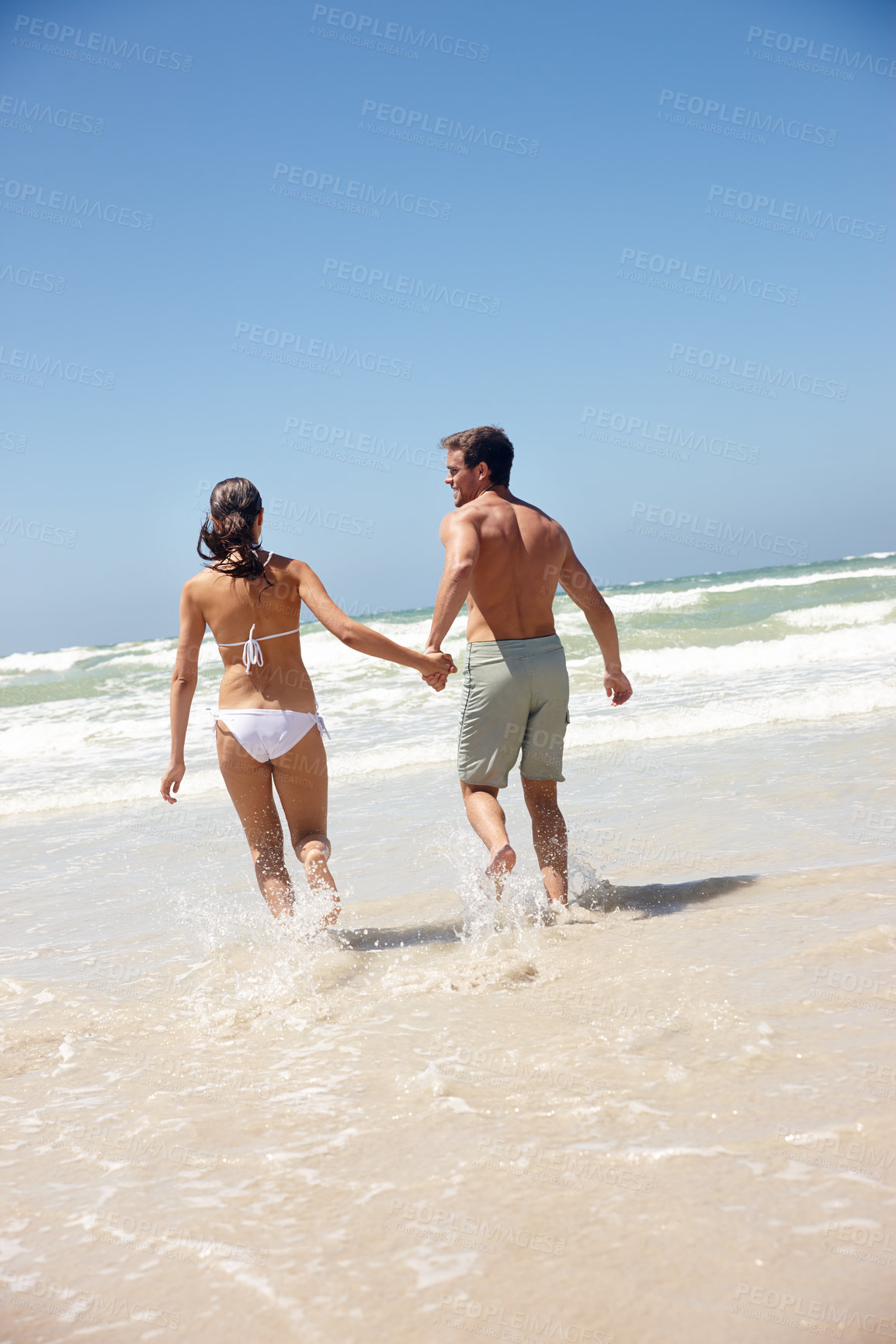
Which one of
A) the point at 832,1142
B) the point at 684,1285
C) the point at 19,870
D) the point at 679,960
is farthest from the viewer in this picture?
the point at 19,870

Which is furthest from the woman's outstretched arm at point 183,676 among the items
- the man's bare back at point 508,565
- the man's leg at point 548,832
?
the man's leg at point 548,832

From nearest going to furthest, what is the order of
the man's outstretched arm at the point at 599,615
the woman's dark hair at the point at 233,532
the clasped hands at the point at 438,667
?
the woman's dark hair at the point at 233,532, the clasped hands at the point at 438,667, the man's outstretched arm at the point at 599,615

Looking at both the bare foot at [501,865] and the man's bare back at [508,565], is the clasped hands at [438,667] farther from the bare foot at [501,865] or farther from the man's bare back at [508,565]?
the bare foot at [501,865]

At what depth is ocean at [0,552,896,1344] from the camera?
1804 mm

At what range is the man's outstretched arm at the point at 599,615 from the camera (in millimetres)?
4254

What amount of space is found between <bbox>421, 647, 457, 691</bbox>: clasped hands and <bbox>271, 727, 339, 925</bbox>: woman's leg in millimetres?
593

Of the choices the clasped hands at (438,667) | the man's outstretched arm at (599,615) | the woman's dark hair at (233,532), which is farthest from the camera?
the man's outstretched arm at (599,615)

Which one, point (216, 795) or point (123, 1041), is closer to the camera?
point (123, 1041)

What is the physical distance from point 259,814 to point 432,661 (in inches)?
38.5

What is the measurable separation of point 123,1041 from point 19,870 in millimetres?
3586

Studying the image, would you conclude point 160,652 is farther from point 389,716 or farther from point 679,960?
point 679,960

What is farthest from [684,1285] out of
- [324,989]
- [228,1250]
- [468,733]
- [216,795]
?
[216,795]

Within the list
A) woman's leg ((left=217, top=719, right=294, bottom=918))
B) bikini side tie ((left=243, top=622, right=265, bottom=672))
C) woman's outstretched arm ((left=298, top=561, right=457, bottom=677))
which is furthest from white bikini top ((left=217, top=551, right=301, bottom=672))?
woman's leg ((left=217, top=719, right=294, bottom=918))

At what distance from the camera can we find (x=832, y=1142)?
2.11 m
